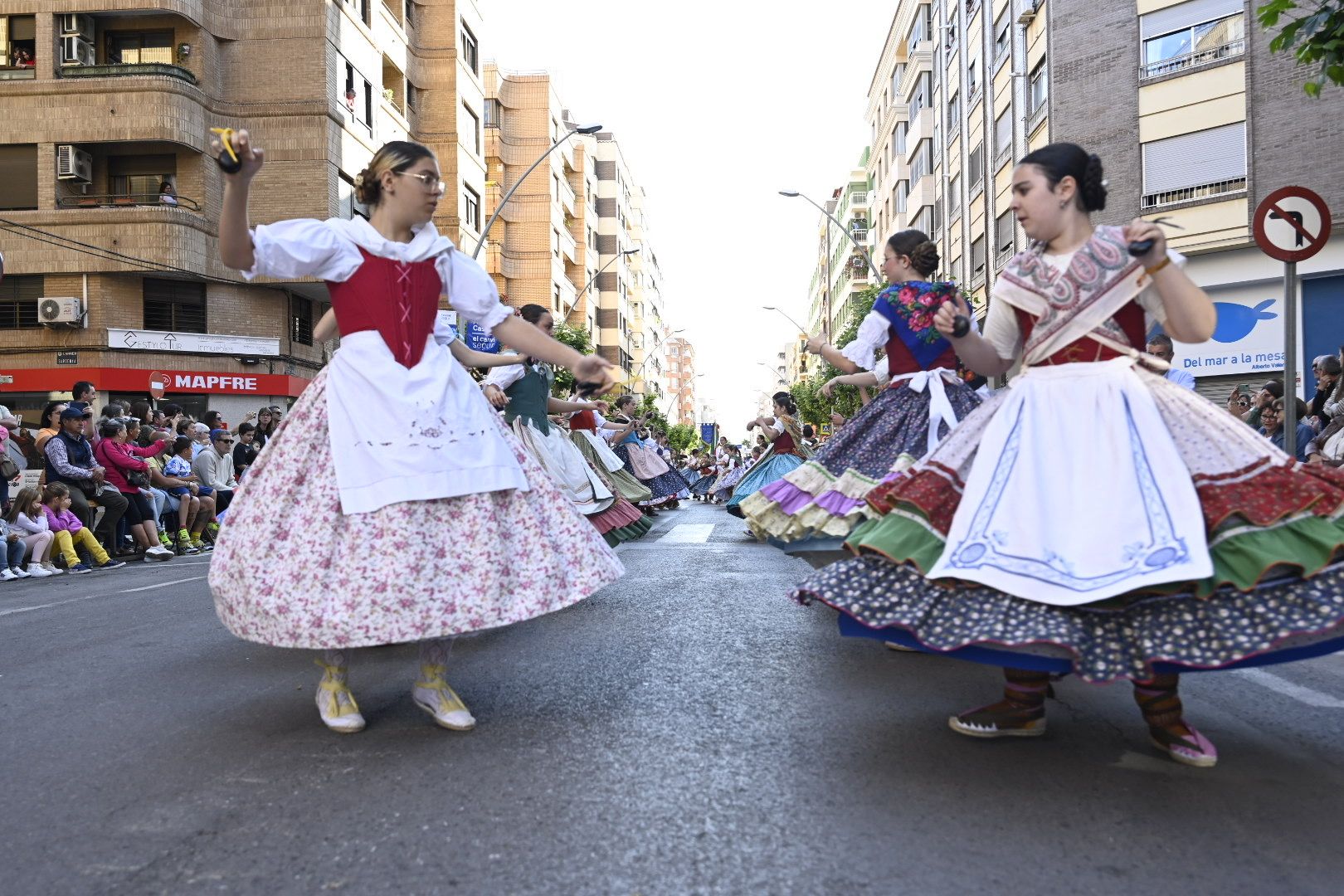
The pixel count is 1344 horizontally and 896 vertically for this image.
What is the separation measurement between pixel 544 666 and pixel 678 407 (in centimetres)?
16572

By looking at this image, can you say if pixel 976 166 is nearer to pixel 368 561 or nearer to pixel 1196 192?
pixel 1196 192

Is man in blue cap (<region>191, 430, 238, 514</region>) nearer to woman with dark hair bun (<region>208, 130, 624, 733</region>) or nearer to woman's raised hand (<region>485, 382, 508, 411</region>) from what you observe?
woman's raised hand (<region>485, 382, 508, 411</region>)

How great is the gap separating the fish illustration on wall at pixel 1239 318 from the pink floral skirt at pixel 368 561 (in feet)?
73.0

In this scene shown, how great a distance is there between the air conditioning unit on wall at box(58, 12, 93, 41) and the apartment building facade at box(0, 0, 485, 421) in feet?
0.14

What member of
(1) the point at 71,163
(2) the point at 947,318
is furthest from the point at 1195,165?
(1) the point at 71,163

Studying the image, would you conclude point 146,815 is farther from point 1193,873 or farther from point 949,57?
point 949,57

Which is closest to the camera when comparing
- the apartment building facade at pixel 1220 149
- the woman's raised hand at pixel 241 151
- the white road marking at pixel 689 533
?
the woman's raised hand at pixel 241 151

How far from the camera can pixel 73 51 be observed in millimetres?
30391

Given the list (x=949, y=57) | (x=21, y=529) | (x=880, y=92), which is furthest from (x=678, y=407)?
(x=21, y=529)

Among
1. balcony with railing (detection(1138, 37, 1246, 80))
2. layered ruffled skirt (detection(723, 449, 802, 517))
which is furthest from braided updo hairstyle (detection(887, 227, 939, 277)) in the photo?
balcony with railing (detection(1138, 37, 1246, 80))

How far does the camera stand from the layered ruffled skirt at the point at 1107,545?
3.19 meters

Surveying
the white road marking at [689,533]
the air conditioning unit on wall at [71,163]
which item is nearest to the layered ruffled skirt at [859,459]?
the white road marking at [689,533]

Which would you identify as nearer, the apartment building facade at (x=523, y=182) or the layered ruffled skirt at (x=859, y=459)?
the layered ruffled skirt at (x=859, y=459)

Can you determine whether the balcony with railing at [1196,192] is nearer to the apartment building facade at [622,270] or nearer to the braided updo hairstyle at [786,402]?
the braided updo hairstyle at [786,402]
